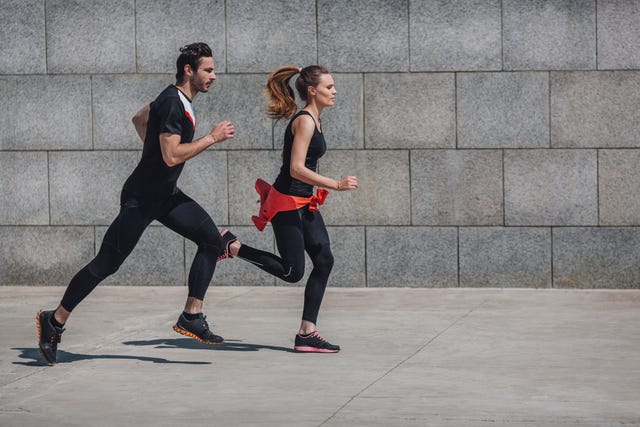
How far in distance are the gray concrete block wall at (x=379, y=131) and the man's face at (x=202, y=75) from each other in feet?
9.64

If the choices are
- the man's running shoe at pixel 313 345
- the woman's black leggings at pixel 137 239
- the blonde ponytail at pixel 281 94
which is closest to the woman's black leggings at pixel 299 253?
the man's running shoe at pixel 313 345

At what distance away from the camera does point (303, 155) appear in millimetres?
7344

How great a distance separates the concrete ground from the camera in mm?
5805

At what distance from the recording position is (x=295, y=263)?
7.46 meters

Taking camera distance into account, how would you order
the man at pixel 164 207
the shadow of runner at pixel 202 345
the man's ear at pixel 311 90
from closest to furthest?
1. the man at pixel 164 207
2. the man's ear at pixel 311 90
3. the shadow of runner at pixel 202 345

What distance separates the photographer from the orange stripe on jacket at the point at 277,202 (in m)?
7.48

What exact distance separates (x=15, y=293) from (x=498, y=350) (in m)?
4.62

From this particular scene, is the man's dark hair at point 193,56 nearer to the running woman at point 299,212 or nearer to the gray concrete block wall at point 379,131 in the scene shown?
the running woman at point 299,212

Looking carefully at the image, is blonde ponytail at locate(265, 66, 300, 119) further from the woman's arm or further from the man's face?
the man's face

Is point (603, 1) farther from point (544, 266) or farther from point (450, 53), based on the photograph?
point (544, 266)

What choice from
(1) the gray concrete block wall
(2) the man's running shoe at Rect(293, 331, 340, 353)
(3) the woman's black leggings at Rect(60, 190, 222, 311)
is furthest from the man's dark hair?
(1) the gray concrete block wall

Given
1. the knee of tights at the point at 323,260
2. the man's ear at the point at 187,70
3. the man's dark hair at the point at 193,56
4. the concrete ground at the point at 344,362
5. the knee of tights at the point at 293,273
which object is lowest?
the concrete ground at the point at 344,362

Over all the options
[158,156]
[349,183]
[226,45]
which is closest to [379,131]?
[226,45]

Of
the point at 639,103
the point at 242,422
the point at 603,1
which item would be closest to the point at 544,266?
the point at 639,103
